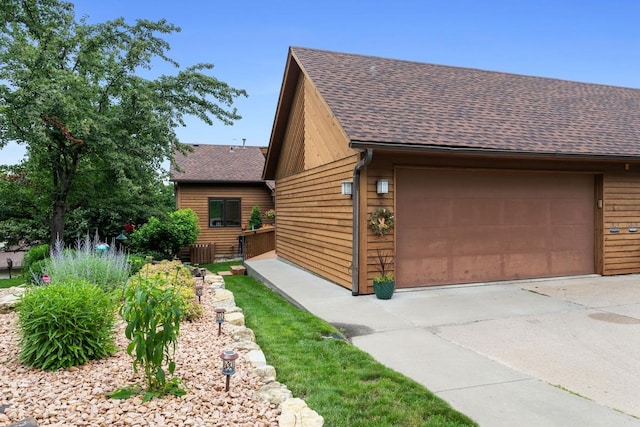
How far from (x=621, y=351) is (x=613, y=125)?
7.32 m

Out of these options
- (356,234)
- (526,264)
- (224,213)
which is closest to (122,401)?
(356,234)

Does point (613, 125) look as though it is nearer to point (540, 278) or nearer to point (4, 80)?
point (540, 278)

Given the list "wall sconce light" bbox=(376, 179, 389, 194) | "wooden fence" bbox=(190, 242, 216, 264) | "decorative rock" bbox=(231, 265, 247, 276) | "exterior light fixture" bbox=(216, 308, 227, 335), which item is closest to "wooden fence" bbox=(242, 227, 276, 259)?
"decorative rock" bbox=(231, 265, 247, 276)

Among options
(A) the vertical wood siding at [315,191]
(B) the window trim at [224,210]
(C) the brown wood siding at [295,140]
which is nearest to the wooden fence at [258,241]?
(A) the vertical wood siding at [315,191]

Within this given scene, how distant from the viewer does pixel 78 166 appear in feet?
36.4

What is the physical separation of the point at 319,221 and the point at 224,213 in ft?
31.5

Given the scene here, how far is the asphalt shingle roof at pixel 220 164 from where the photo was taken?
58.0 feet

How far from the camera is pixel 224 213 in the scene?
18.1 m

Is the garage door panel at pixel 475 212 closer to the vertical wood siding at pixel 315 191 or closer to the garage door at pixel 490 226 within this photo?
the garage door at pixel 490 226

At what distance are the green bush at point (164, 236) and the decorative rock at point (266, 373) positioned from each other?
35.6 feet

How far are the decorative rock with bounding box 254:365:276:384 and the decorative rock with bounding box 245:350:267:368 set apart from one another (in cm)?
11

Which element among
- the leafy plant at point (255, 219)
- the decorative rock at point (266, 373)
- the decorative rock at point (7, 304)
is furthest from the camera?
the leafy plant at point (255, 219)

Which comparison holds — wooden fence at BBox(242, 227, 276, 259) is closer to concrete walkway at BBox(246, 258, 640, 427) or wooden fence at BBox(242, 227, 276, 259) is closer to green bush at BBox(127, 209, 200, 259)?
green bush at BBox(127, 209, 200, 259)

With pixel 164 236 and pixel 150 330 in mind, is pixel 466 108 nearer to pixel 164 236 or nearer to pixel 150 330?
pixel 150 330
